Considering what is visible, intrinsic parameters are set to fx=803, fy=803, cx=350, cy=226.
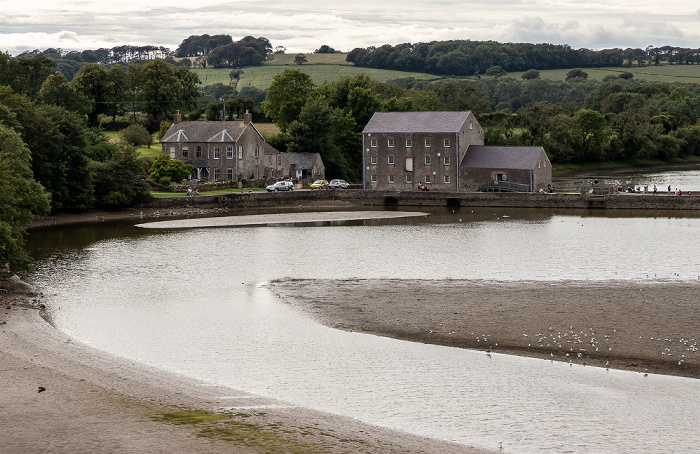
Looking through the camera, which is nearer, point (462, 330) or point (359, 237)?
point (462, 330)

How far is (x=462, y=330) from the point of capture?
29906 millimetres

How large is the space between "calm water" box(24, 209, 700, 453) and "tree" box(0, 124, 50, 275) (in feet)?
7.27

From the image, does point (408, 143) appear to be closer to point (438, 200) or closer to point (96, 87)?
point (438, 200)

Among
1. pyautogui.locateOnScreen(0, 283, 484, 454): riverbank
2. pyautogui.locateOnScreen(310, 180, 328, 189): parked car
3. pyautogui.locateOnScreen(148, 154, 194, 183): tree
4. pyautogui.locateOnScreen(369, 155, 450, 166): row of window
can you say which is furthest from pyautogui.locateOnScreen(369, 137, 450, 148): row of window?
pyautogui.locateOnScreen(0, 283, 484, 454): riverbank

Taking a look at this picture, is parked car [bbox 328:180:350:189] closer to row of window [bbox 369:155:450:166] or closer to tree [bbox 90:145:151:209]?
row of window [bbox 369:155:450:166]

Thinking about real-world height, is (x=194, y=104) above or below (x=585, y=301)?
above

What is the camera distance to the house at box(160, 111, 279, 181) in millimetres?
94312

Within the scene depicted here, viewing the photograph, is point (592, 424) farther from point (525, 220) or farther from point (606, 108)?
point (606, 108)

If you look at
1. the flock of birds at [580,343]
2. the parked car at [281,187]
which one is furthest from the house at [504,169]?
the flock of birds at [580,343]

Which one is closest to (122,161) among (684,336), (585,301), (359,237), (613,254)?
(359,237)

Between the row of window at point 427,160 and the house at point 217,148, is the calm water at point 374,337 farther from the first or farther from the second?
the house at point 217,148

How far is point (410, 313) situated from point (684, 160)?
12383 cm

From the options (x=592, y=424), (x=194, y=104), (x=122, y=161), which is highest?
(x=194, y=104)

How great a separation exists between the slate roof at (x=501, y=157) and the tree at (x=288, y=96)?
32.4 metres
